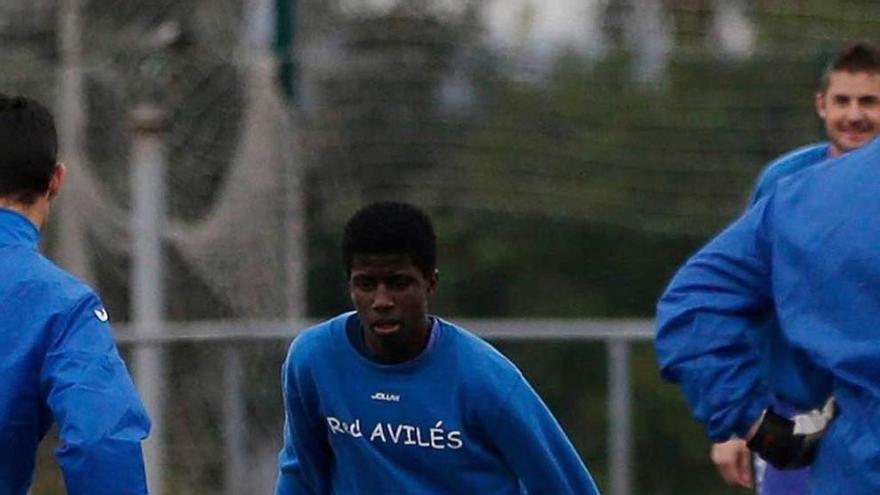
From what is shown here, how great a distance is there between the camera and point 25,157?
18.4 feet

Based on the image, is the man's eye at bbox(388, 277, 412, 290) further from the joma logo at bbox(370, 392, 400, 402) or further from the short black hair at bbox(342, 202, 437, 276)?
the joma logo at bbox(370, 392, 400, 402)

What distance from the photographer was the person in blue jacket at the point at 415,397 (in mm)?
6148

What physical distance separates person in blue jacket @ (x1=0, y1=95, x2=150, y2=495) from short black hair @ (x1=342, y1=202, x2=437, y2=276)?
847mm

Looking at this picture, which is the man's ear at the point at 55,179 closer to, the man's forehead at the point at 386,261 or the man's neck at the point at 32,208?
the man's neck at the point at 32,208

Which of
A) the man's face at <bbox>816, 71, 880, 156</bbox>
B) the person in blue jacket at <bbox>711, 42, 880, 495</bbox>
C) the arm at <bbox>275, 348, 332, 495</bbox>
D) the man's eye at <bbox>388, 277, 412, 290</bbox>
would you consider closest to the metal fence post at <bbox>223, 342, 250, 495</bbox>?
the person in blue jacket at <bbox>711, 42, 880, 495</bbox>

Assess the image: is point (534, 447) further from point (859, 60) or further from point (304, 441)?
point (859, 60)

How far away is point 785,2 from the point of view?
46.1ft

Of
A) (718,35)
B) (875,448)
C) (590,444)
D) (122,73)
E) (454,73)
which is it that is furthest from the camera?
(718,35)

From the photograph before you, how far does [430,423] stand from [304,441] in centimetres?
39

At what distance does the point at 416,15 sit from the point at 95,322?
8055 millimetres

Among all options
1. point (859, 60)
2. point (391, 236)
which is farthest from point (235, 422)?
point (391, 236)

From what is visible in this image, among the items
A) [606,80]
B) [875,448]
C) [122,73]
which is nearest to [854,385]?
[875,448]

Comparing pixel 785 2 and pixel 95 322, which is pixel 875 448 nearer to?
pixel 95 322

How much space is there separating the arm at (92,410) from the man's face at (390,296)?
893 millimetres
